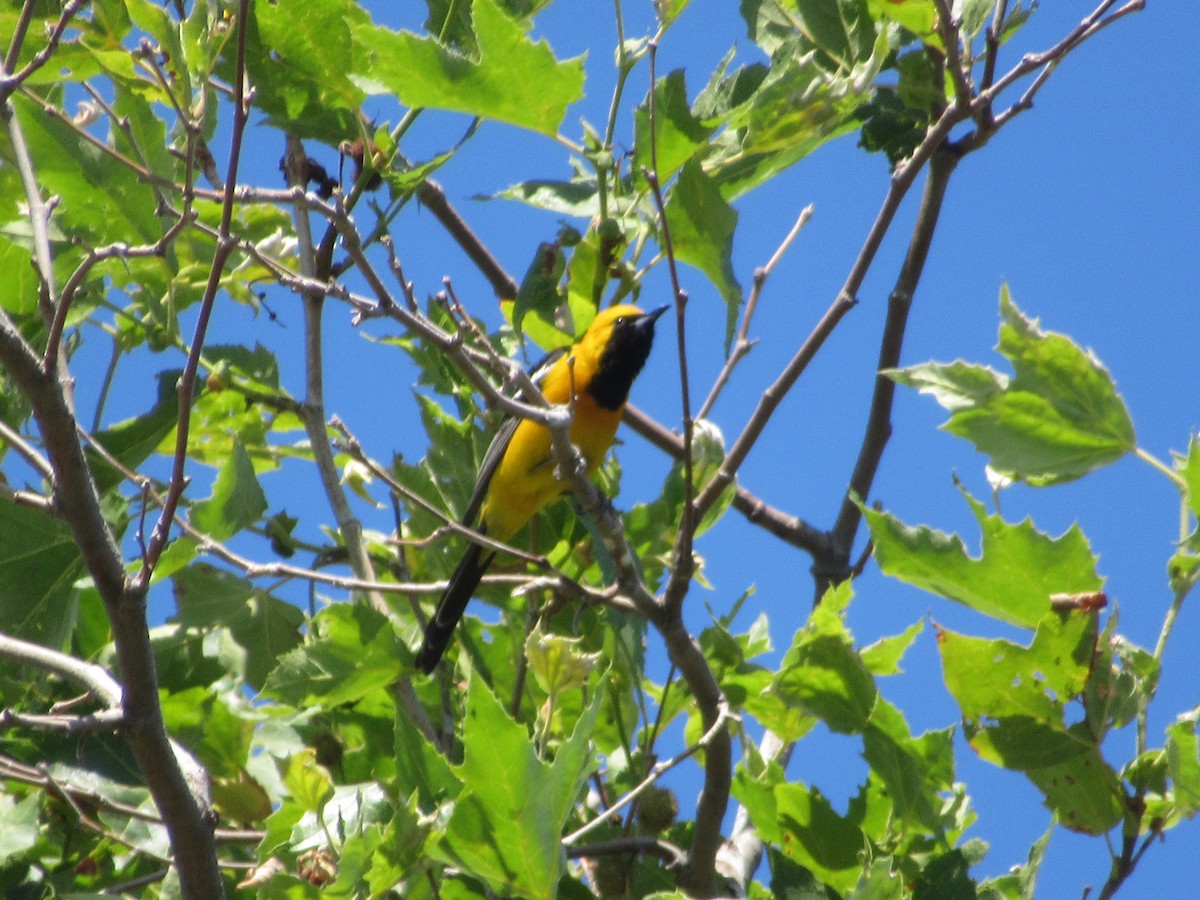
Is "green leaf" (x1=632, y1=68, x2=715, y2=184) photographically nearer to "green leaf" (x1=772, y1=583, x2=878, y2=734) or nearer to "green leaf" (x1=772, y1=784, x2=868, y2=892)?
"green leaf" (x1=772, y1=583, x2=878, y2=734)

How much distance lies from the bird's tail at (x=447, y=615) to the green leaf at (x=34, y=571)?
68 centimetres

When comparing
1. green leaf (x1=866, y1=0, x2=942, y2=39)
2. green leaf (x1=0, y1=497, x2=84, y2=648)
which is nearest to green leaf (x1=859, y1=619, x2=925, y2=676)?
green leaf (x1=866, y1=0, x2=942, y2=39)

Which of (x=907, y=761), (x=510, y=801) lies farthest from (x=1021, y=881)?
(x=510, y=801)

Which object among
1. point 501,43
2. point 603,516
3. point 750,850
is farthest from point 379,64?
point 750,850

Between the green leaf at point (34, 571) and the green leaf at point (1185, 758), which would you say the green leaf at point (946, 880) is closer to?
the green leaf at point (1185, 758)

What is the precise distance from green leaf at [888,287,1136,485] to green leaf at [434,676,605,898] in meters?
0.78

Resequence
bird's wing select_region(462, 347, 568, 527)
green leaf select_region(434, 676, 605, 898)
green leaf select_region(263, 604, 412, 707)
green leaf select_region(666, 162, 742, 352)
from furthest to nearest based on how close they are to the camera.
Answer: bird's wing select_region(462, 347, 568, 527), green leaf select_region(263, 604, 412, 707), green leaf select_region(666, 162, 742, 352), green leaf select_region(434, 676, 605, 898)

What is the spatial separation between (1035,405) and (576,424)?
1.92 meters

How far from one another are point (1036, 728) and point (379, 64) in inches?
59.1

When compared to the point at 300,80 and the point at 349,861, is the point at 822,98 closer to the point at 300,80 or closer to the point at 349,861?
the point at 300,80

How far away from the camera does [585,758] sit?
1843 mm

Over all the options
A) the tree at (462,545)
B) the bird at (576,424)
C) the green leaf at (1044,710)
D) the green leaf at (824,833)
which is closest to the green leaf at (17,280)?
the tree at (462,545)

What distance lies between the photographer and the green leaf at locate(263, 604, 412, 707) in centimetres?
240

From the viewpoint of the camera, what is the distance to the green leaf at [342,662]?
7.88 feet
